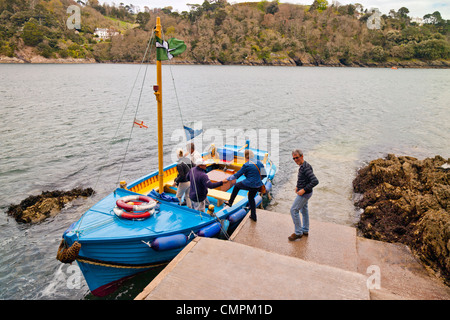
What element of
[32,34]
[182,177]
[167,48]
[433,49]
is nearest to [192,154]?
[182,177]

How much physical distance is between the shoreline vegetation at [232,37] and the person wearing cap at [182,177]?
142m

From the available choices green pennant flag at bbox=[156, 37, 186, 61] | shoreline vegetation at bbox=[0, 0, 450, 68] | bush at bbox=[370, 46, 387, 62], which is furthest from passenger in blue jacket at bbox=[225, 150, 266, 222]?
bush at bbox=[370, 46, 387, 62]

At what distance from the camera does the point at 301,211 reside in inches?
311

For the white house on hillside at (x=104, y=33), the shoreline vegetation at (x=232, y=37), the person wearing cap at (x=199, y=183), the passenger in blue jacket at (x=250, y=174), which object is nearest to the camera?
the passenger in blue jacket at (x=250, y=174)

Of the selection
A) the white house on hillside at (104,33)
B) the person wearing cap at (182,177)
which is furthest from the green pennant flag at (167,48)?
the white house on hillside at (104,33)

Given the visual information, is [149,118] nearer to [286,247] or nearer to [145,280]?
[145,280]

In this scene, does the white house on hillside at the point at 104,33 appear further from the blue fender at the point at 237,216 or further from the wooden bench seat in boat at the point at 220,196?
the blue fender at the point at 237,216

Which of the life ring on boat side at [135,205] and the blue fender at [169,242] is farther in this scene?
the life ring on boat side at [135,205]

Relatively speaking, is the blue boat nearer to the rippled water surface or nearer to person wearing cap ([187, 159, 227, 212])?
person wearing cap ([187, 159, 227, 212])

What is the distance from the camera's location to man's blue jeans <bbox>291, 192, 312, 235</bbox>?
7430 millimetres

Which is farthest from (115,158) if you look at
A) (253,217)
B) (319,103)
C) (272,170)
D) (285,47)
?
(285,47)

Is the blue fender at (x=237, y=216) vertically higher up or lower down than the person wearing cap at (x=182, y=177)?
lower down

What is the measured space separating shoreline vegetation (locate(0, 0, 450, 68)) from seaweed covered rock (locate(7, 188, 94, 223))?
13459cm

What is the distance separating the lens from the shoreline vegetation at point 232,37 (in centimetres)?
12904
